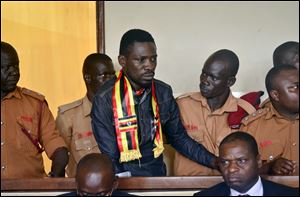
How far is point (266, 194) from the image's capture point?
7.98ft

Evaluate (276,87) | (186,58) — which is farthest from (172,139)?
(186,58)

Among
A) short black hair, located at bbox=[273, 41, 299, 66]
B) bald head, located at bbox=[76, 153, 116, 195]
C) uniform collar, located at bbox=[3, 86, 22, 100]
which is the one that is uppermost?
short black hair, located at bbox=[273, 41, 299, 66]

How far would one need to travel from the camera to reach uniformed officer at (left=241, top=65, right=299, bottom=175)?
110 inches

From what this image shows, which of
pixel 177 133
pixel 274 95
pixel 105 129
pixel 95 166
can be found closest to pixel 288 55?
pixel 274 95

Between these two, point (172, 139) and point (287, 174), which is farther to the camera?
point (172, 139)

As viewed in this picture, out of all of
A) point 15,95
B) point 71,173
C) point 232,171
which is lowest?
point 71,173

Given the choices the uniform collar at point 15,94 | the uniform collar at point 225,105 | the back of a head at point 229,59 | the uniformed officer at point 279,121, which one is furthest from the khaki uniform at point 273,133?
the uniform collar at point 15,94

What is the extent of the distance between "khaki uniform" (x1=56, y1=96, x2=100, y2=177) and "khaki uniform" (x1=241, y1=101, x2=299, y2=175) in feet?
2.77

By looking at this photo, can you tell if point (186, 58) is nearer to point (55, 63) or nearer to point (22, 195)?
point (55, 63)

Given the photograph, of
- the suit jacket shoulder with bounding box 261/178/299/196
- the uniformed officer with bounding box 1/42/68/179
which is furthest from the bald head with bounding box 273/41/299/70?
the uniformed officer with bounding box 1/42/68/179

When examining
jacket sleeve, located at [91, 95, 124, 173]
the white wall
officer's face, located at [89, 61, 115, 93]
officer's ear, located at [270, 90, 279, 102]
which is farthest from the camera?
the white wall

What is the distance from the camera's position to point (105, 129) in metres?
2.75

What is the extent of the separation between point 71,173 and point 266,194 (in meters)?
1.23

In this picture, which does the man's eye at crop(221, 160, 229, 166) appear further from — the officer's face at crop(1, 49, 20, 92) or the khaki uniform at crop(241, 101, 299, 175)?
the officer's face at crop(1, 49, 20, 92)
